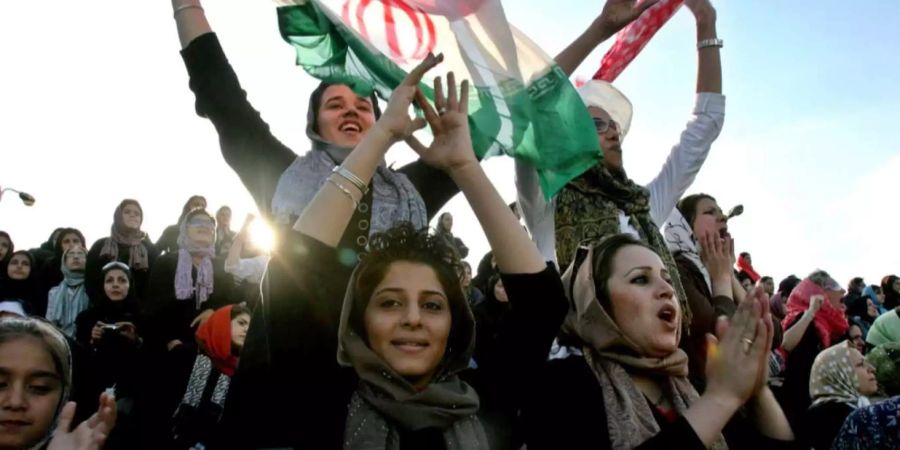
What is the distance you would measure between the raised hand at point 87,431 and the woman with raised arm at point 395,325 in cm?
38

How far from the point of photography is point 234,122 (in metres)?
2.70

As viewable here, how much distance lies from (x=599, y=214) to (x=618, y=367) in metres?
0.98

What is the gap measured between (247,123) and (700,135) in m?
2.28

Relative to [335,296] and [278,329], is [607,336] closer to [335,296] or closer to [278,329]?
[335,296]

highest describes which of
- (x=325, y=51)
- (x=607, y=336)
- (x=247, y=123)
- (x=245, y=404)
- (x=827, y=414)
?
(x=325, y=51)

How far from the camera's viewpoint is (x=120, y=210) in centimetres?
727

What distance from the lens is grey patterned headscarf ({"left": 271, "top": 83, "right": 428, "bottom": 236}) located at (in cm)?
257

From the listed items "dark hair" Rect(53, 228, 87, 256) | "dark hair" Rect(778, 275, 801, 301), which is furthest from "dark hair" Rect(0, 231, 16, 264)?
"dark hair" Rect(778, 275, 801, 301)

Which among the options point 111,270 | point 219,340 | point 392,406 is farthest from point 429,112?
point 111,270

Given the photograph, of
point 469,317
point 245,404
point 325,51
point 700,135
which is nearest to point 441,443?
point 469,317

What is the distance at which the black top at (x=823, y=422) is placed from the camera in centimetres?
459

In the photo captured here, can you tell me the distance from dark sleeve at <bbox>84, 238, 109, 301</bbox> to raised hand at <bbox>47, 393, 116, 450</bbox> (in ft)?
15.0

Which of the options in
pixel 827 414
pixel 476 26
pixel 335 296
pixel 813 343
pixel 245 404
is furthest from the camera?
pixel 813 343

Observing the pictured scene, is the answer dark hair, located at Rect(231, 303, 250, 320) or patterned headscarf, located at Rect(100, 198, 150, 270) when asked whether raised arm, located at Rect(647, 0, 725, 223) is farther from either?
patterned headscarf, located at Rect(100, 198, 150, 270)
